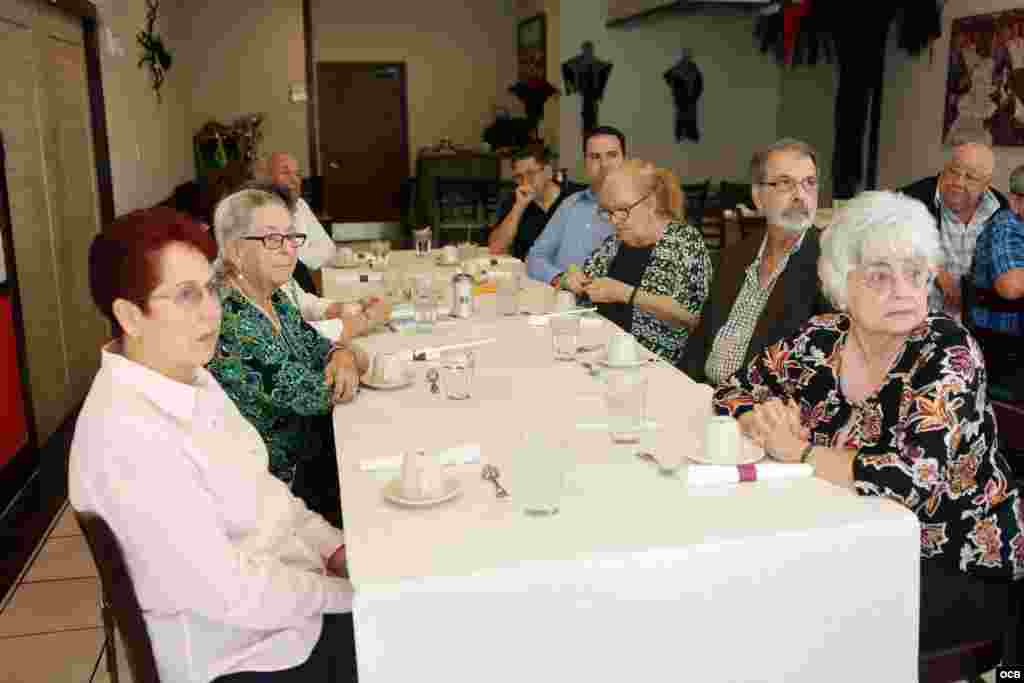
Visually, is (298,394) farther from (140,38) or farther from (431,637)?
(140,38)

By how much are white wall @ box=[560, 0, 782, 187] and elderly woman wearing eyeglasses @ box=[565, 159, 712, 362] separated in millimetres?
6025

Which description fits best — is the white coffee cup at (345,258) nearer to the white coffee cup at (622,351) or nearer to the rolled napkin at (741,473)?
the white coffee cup at (622,351)

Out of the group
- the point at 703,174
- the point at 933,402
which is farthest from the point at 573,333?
the point at 703,174

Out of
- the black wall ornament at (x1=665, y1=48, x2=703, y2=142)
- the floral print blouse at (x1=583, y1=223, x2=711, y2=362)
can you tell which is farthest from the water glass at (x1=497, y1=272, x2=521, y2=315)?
the black wall ornament at (x1=665, y1=48, x2=703, y2=142)

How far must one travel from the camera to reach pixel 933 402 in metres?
1.76

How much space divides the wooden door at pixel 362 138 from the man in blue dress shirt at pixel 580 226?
774cm

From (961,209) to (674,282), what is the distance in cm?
205

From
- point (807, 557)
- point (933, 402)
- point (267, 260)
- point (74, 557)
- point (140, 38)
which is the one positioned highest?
point (140, 38)

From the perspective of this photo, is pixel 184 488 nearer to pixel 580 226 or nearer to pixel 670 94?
pixel 580 226

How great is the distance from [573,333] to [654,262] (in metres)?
0.79

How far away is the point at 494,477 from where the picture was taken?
180 cm

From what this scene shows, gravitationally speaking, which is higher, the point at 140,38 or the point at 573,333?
the point at 140,38

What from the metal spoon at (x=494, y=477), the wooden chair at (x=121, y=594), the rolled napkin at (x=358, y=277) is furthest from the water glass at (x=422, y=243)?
the wooden chair at (x=121, y=594)

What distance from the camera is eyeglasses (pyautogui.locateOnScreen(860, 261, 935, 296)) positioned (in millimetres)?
1876
